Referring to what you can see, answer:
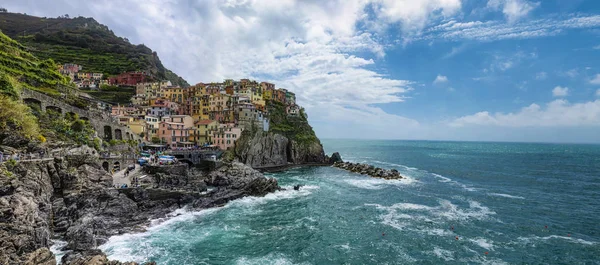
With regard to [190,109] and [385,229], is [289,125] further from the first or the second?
[385,229]

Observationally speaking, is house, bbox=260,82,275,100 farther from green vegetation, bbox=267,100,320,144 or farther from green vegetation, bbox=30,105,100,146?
green vegetation, bbox=30,105,100,146

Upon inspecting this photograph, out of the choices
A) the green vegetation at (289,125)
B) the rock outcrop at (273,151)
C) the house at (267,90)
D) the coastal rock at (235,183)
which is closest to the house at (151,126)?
the rock outcrop at (273,151)

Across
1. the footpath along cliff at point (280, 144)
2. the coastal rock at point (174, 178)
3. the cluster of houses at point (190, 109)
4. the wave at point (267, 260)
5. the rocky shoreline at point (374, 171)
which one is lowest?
the wave at point (267, 260)

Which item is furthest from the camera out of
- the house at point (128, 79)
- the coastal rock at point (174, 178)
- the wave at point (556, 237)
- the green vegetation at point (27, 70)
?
the house at point (128, 79)

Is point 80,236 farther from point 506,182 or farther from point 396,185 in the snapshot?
point 506,182

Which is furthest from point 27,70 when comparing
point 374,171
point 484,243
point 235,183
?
point 484,243

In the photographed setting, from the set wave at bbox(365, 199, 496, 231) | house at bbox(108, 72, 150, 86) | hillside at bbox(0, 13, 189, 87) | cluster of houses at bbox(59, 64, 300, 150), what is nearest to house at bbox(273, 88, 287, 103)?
cluster of houses at bbox(59, 64, 300, 150)

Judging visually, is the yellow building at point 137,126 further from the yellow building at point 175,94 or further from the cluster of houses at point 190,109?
the yellow building at point 175,94
